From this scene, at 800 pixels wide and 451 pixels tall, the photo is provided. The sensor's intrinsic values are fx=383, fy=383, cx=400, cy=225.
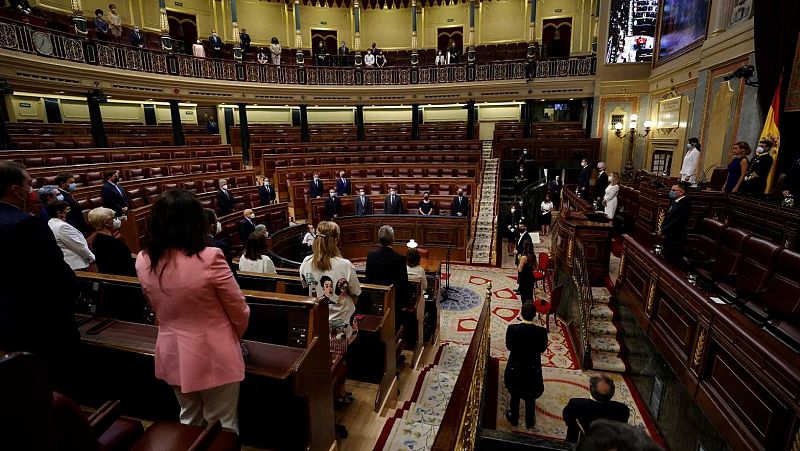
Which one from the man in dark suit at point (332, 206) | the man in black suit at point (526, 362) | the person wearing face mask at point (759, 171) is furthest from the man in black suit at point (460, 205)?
the man in black suit at point (526, 362)

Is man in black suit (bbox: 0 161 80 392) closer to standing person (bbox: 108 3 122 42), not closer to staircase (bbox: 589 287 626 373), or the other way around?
staircase (bbox: 589 287 626 373)

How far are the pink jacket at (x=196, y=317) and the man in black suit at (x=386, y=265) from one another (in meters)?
2.00

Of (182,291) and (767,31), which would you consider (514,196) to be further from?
(182,291)

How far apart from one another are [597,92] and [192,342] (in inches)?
560

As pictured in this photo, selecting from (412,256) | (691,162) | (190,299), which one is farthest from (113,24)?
(691,162)

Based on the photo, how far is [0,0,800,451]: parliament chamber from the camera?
1.58 metres

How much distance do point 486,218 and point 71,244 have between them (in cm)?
799

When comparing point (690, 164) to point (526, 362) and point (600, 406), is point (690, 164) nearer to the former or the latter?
point (526, 362)

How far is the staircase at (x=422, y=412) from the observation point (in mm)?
2898

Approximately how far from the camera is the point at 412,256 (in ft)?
14.3

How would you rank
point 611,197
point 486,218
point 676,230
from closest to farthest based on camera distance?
point 676,230
point 611,197
point 486,218

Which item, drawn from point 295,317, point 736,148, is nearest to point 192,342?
point 295,317

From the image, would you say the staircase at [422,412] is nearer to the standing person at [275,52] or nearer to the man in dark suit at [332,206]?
the man in dark suit at [332,206]

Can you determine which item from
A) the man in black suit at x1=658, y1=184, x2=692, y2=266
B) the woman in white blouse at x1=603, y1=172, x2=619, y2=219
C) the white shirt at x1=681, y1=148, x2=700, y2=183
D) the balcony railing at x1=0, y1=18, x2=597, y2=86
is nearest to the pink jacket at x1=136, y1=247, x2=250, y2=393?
the man in black suit at x1=658, y1=184, x2=692, y2=266
